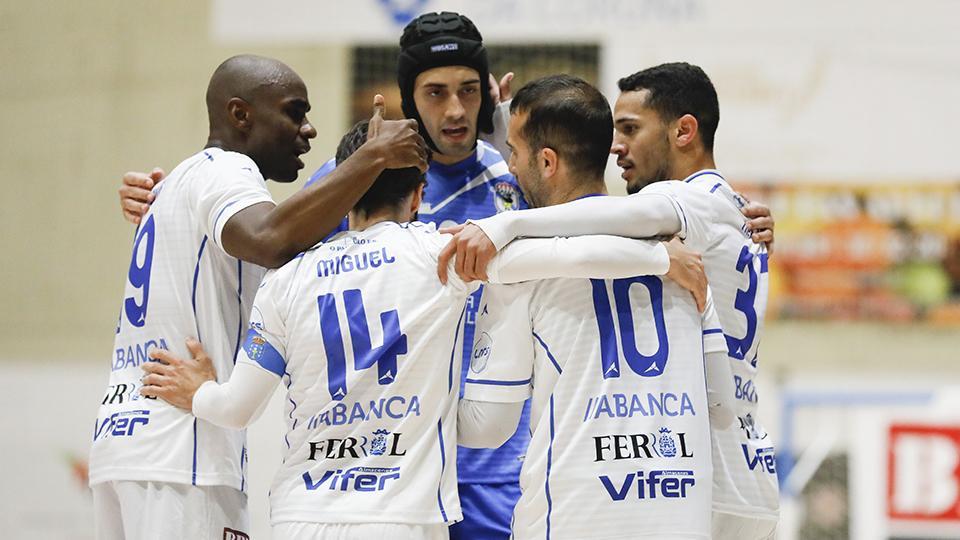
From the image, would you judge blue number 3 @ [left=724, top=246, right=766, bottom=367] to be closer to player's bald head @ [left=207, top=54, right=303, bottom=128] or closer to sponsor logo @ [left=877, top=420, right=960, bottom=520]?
player's bald head @ [left=207, top=54, right=303, bottom=128]

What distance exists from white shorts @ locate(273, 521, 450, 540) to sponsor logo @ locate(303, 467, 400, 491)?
9cm

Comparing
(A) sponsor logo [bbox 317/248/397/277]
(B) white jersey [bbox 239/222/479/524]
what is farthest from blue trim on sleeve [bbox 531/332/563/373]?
(A) sponsor logo [bbox 317/248/397/277]

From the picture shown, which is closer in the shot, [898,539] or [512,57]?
[898,539]

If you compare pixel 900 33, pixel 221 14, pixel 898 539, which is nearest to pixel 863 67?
pixel 900 33

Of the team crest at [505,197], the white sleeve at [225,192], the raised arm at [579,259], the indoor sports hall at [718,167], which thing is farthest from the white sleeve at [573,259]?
the indoor sports hall at [718,167]

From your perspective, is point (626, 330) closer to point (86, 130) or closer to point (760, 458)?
point (760, 458)

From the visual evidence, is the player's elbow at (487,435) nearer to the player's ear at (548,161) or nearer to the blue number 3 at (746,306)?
the player's ear at (548,161)

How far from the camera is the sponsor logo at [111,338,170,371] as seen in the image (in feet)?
11.7

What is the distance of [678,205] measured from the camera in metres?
3.30

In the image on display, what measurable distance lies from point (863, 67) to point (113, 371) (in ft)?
A: 28.6

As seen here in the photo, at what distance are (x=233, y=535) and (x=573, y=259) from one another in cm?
136

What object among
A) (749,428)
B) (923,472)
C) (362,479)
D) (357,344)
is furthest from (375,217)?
(923,472)

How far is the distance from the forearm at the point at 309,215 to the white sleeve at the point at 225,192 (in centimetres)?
11

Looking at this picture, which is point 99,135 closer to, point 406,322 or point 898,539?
point 898,539
